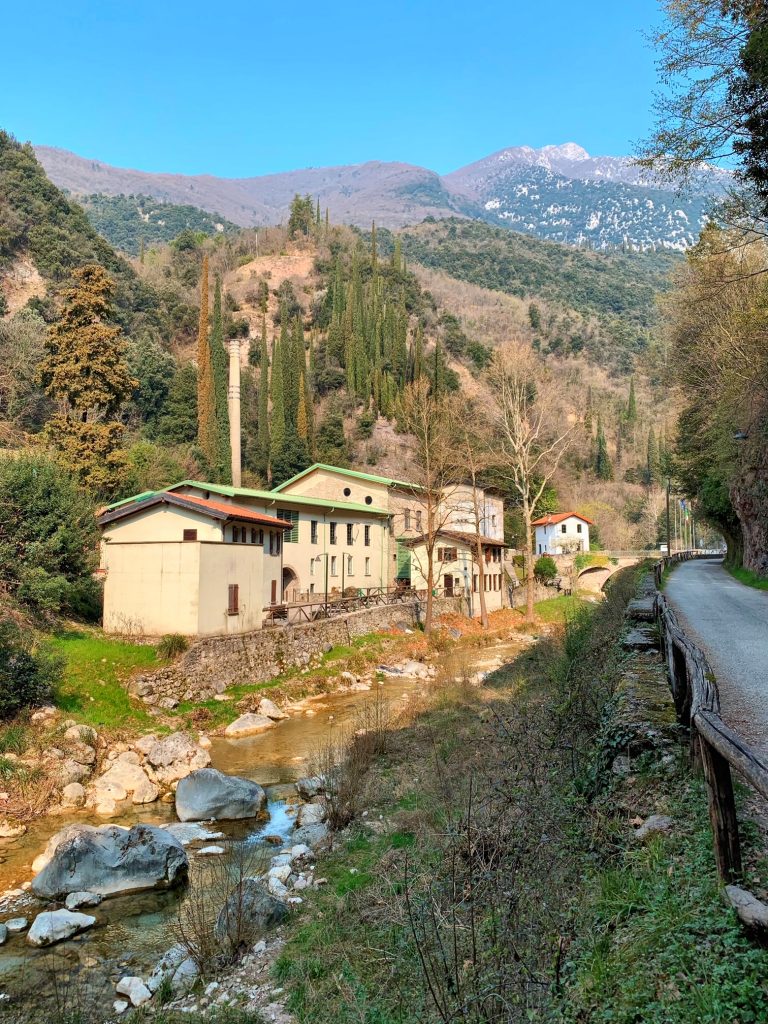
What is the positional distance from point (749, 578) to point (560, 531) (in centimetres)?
4891

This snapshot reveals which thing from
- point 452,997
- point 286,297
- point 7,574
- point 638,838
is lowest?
point 452,997

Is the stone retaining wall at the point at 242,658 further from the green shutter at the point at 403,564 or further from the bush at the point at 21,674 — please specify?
the green shutter at the point at 403,564

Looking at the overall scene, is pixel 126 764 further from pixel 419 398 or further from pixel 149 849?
pixel 419 398

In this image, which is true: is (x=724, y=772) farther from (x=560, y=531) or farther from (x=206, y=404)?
(x=560, y=531)

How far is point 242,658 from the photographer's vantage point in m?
23.5

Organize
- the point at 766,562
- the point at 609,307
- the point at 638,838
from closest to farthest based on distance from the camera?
the point at 638,838, the point at 766,562, the point at 609,307

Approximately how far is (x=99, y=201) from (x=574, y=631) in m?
218

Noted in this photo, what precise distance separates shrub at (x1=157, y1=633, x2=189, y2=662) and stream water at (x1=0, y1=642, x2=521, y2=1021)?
4.06 meters

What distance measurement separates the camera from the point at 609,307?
151 metres

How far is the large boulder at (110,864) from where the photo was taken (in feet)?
32.7

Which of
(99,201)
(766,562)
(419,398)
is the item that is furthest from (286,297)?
(99,201)

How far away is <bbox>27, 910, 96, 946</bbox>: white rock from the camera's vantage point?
859cm

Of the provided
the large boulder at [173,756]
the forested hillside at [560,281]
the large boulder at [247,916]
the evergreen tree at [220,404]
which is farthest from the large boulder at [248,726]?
the forested hillside at [560,281]

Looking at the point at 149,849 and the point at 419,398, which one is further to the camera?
the point at 419,398
